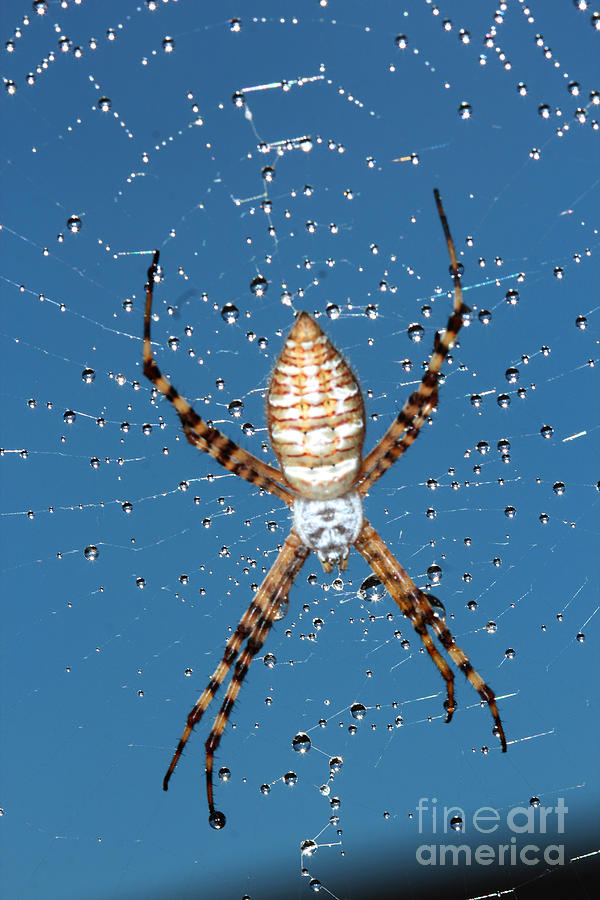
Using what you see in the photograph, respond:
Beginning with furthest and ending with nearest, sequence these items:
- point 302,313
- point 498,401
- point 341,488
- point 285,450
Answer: point 498,401 < point 341,488 < point 285,450 < point 302,313

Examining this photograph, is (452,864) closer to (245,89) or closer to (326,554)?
(326,554)

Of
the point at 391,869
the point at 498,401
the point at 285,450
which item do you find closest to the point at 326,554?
the point at 285,450

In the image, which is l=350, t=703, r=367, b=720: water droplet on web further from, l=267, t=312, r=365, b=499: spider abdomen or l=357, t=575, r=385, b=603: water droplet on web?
l=267, t=312, r=365, b=499: spider abdomen

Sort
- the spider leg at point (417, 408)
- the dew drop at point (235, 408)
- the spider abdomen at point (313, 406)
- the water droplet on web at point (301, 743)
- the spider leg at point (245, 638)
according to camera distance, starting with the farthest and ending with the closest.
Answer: the dew drop at point (235, 408), the water droplet on web at point (301, 743), the spider leg at point (245, 638), the spider leg at point (417, 408), the spider abdomen at point (313, 406)

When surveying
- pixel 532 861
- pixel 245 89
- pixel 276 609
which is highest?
pixel 245 89

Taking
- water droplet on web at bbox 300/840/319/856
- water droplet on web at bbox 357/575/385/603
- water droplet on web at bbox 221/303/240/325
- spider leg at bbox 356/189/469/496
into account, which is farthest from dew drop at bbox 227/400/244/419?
water droplet on web at bbox 300/840/319/856

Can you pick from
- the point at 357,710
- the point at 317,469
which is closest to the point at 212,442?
the point at 317,469

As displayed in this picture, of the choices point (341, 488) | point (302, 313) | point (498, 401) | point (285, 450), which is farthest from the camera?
point (498, 401)

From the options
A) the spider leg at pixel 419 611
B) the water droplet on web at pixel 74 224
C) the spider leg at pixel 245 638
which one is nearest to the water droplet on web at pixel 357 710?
the spider leg at pixel 419 611

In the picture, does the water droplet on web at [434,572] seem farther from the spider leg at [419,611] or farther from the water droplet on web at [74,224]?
the water droplet on web at [74,224]

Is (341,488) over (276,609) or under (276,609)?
over
